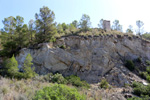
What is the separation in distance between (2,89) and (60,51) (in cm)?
1117

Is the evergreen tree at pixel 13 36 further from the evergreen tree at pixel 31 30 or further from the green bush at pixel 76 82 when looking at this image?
the green bush at pixel 76 82

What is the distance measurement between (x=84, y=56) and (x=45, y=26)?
7.01 meters

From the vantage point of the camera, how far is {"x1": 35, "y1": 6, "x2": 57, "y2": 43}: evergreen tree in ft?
62.9

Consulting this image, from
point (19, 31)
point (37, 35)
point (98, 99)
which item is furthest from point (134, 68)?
point (19, 31)

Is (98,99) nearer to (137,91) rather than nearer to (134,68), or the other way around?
(137,91)

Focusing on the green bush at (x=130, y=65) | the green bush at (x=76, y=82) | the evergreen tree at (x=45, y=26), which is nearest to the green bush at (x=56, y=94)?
the green bush at (x=76, y=82)

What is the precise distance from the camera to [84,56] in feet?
63.6

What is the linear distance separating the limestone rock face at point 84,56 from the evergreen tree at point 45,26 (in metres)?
1.31

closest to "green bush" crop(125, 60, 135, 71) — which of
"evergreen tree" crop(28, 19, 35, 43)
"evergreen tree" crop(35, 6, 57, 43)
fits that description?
"evergreen tree" crop(35, 6, 57, 43)

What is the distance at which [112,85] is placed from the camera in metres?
17.0

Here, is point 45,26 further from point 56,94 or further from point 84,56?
point 56,94

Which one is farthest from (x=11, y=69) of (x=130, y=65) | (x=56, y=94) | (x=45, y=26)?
(x=130, y=65)

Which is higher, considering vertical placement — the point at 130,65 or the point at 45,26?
the point at 45,26

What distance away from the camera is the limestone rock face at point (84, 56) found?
17.5m
